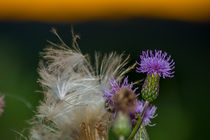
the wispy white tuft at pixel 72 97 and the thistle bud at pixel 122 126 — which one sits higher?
the wispy white tuft at pixel 72 97

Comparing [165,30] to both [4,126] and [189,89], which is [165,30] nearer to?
[189,89]

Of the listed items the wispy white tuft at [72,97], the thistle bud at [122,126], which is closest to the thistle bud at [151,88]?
the wispy white tuft at [72,97]

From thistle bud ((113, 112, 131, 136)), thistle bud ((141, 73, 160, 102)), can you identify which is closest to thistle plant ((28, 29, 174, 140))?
thistle bud ((141, 73, 160, 102))

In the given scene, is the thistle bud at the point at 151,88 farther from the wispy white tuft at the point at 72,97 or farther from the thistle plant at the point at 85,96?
the wispy white tuft at the point at 72,97

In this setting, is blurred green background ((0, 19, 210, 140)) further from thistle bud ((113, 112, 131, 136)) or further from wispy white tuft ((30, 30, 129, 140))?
thistle bud ((113, 112, 131, 136))

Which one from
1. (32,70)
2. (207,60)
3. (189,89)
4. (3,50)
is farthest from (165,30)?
(3,50)

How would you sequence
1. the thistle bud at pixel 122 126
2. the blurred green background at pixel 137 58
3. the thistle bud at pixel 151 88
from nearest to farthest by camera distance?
the thistle bud at pixel 122 126, the thistle bud at pixel 151 88, the blurred green background at pixel 137 58
